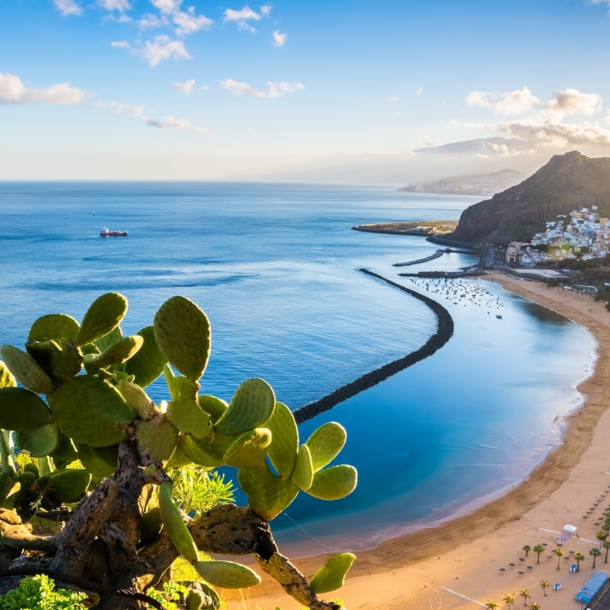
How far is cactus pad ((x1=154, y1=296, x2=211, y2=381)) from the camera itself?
319 centimetres

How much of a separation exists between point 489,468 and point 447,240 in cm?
9705

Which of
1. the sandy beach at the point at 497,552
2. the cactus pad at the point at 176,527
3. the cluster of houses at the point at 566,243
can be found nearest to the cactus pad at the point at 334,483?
the cactus pad at the point at 176,527

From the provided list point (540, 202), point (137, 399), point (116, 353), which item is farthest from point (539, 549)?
point (540, 202)

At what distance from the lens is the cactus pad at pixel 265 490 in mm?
3707

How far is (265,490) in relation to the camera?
12.3 feet

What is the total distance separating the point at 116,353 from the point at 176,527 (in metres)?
1.05

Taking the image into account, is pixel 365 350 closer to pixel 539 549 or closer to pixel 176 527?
pixel 539 549

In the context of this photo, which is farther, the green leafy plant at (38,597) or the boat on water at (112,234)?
the boat on water at (112,234)

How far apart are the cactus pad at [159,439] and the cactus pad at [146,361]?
0.69 m

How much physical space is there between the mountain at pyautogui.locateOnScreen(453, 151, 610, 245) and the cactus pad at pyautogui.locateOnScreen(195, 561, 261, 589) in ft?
360

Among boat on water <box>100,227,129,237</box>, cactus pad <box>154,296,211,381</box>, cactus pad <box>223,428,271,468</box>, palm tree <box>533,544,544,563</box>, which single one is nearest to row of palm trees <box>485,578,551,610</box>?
palm tree <box>533,544,544,563</box>

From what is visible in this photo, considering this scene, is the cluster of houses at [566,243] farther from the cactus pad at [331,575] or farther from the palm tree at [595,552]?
the cactus pad at [331,575]

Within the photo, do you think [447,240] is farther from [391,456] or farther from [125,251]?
[391,456]

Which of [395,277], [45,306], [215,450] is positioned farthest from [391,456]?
[395,277]
